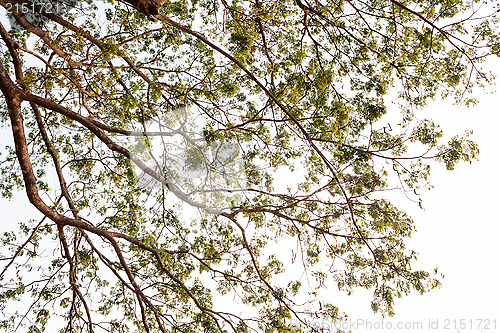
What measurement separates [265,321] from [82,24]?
540cm

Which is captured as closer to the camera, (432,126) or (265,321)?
(432,126)

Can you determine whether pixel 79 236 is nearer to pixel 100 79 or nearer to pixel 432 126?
pixel 100 79

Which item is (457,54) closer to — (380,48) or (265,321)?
(380,48)

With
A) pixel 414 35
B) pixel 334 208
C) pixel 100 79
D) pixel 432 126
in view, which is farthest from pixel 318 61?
pixel 100 79

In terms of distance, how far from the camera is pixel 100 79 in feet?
15.2

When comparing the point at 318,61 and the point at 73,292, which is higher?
the point at 318,61

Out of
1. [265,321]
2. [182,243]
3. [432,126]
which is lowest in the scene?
[265,321]

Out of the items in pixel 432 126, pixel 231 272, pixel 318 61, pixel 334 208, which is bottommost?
pixel 231 272

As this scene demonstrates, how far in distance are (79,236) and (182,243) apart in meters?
1.76

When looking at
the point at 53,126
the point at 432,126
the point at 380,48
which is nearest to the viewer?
the point at 432,126

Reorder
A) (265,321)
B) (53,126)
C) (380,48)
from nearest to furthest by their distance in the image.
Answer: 1. (265,321)
2. (380,48)
3. (53,126)

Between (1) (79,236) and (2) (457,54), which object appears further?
(1) (79,236)

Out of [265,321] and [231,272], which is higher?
[231,272]

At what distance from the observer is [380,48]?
491 centimetres
